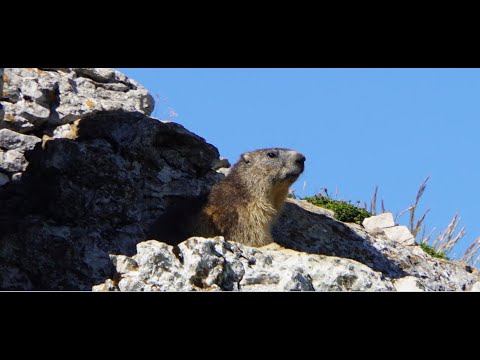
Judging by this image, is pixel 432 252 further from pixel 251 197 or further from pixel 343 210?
pixel 251 197

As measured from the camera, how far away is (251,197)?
11391mm

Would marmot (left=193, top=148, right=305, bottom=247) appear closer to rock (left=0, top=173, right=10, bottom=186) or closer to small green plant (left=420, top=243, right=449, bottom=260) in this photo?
rock (left=0, top=173, right=10, bottom=186)

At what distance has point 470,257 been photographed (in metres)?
14.2

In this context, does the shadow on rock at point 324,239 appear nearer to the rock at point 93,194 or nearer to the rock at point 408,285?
the rock at point 93,194

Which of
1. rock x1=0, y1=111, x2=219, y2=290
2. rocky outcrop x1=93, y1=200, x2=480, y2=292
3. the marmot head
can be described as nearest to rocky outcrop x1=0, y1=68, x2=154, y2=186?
rock x1=0, y1=111, x2=219, y2=290

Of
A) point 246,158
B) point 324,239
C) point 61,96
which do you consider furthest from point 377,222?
point 61,96

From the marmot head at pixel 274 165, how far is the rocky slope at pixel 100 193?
834 millimetres

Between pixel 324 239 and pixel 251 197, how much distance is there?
1419 mm

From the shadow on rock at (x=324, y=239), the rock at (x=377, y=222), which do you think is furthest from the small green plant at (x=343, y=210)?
the shadow on rock at (x=324, y=239)

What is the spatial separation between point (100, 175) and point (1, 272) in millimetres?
2040

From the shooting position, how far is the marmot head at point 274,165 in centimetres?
1148
